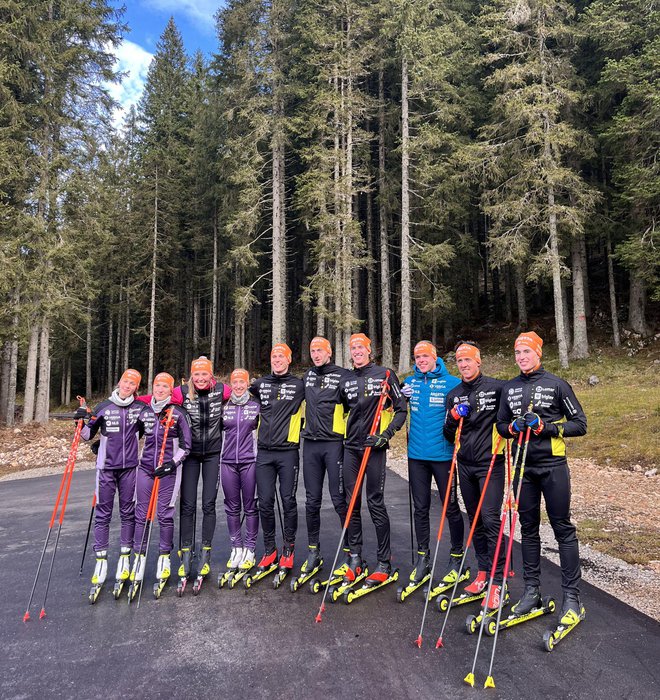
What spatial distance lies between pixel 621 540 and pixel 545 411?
10.8ft

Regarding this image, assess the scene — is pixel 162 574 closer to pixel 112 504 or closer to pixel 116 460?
pixel 112 504

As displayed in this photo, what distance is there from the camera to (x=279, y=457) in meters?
5.51

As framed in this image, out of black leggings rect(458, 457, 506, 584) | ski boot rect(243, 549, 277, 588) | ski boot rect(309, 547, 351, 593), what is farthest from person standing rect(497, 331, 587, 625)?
ski boot rect(243, 549, 277, 588)

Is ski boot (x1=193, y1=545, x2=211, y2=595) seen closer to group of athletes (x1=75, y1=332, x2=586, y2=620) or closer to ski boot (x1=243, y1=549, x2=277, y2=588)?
group of athletes (x1=75, y1=332, x2=586, y2=620)

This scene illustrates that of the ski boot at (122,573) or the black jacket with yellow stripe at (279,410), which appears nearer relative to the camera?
the ski boot at (122,573)

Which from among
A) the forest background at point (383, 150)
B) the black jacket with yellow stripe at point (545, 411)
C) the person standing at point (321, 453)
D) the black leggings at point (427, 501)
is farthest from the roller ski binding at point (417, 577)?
the forest background at point (383, 150)

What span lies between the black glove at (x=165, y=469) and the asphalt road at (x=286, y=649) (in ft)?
4.00

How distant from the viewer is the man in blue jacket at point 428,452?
510 centimetres

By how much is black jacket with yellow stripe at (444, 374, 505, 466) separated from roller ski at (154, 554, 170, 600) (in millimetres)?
3345

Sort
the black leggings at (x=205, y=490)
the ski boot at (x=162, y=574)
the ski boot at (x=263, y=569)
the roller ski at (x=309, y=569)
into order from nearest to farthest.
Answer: the ski boot at (x=162, y=574) < the roller ski at (x=309, y=569) < the ski boot at (x=263, y=569) < the black leggings at (x=205, y=490)

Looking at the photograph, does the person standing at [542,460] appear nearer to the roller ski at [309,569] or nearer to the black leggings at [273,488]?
the roller ski at [309,569]

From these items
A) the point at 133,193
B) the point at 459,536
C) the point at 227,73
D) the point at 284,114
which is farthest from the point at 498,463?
the point at 133,193

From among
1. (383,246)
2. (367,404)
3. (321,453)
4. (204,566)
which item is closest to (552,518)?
(367,404)

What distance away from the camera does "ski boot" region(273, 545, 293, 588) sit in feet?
16.7
